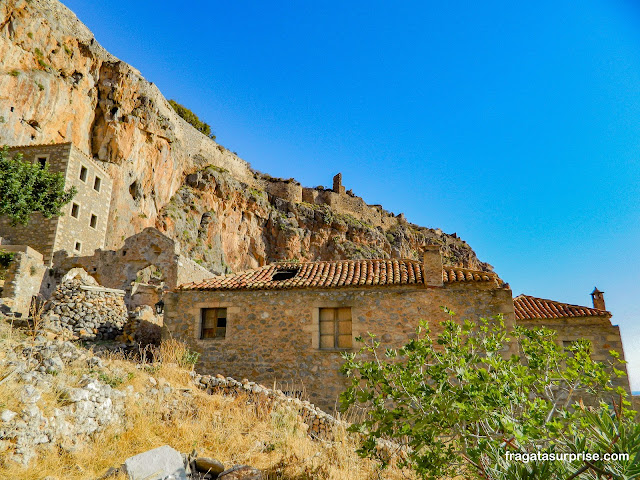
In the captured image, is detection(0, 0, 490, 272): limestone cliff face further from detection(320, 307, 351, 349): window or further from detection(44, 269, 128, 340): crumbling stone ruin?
detection(320, 307, 351, 349): window

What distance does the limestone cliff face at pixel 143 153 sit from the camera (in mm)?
25781

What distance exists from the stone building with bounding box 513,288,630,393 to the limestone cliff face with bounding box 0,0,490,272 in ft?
83.5

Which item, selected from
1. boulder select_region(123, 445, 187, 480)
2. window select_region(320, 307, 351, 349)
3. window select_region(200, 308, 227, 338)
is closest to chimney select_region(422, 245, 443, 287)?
window select_region(320, 307, 351, 349)

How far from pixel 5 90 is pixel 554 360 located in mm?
29516

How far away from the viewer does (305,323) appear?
12109mm

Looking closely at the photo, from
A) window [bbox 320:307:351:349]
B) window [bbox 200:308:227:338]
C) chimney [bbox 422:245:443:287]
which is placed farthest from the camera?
window [bbox 200:308:227:338]

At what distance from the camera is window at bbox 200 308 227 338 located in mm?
12672

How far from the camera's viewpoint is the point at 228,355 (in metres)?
12.3

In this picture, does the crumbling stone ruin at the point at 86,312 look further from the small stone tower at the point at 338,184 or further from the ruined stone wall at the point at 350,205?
the small stone tower at the point at 338,184

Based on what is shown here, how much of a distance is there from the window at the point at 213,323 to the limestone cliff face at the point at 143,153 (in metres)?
18.3

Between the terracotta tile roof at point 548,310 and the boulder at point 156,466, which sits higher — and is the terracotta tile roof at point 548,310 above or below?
above

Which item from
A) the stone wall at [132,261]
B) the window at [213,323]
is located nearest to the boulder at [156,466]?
the window at [213,323]

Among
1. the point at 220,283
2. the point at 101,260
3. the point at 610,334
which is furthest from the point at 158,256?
the point at 610,334

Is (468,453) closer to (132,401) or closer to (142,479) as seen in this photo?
(142,479)
